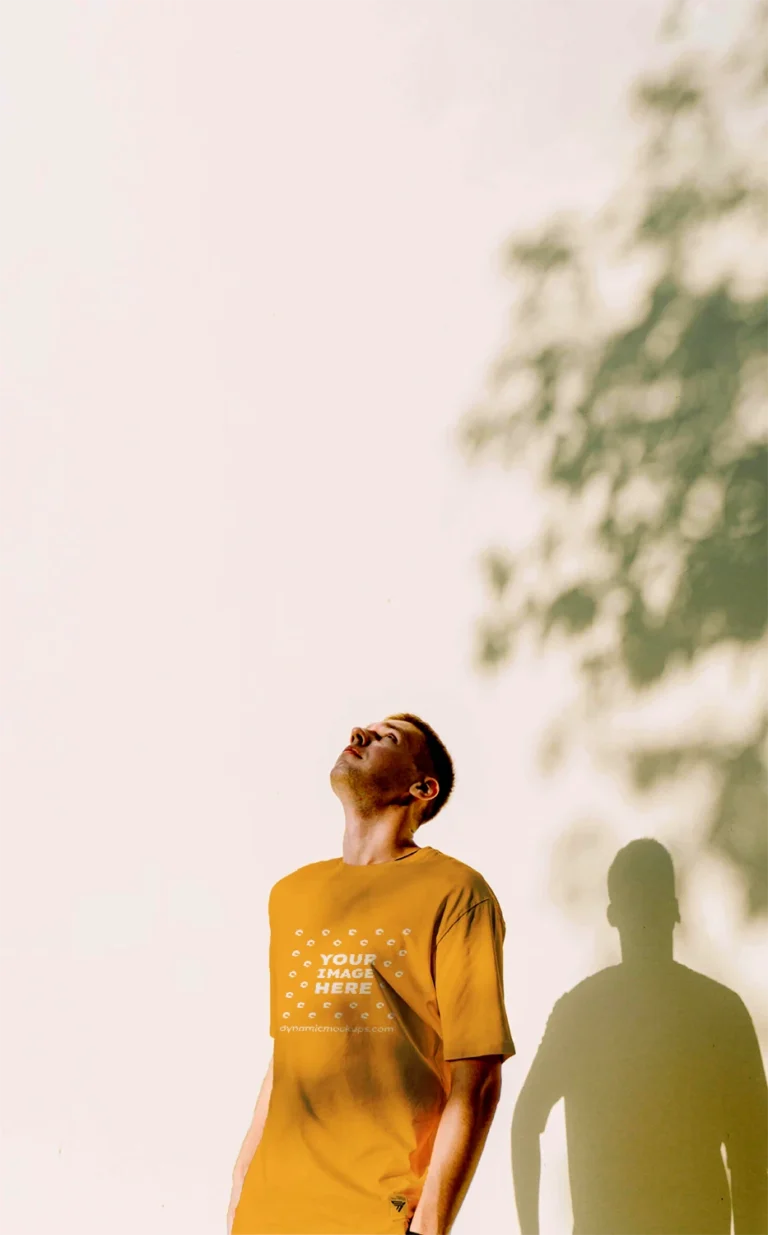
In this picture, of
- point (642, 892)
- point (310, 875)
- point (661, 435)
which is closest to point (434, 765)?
point (310, 875)

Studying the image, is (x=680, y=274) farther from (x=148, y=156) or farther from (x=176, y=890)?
(x=176, y=890)

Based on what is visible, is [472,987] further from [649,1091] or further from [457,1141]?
[649,1091]

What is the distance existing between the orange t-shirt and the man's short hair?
0.27 meters

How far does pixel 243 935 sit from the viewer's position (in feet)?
11.3

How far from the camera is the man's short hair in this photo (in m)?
2.93

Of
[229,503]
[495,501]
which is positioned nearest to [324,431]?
[229,503]

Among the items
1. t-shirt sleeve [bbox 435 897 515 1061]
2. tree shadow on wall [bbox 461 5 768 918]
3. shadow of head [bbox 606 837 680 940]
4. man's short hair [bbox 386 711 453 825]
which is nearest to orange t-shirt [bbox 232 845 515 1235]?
t-shirt sleeve [bbox 435 897 515 1061]

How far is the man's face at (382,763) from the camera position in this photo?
2834 millimetres

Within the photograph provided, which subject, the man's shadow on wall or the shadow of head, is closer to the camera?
the man's shadow on wall

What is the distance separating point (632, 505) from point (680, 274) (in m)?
0.66

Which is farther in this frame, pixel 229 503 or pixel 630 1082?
pixel 229 503

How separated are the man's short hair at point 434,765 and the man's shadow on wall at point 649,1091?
18.2 inches

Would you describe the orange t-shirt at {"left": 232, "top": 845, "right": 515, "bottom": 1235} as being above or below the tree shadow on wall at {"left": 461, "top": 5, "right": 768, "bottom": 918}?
below

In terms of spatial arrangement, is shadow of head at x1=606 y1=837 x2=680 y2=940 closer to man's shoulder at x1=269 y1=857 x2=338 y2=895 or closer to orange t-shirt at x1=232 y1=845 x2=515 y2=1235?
orange t-shirt at x1=232 y1=845 x2=515 y2=1235
